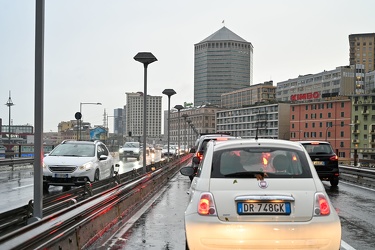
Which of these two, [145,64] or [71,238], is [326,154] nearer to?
[145,64]

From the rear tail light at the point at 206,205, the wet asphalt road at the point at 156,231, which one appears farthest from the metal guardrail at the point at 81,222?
the rear tail light at the point at 206,205

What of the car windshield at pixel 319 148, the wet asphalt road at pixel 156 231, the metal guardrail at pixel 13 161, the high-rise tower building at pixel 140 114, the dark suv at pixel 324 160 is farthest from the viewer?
the high-rise tower building at pixel 140 114

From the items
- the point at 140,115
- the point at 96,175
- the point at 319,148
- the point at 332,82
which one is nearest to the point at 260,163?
the point at 96,175

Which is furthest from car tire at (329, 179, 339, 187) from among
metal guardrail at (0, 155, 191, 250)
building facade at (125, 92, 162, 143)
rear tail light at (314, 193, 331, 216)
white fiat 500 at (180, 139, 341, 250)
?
building facade at (125, 92, 162, 143)

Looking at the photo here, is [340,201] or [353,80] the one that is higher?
[353,80]

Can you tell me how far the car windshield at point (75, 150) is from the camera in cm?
1511

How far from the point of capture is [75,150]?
15375 mm

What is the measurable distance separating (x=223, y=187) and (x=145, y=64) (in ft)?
48.3

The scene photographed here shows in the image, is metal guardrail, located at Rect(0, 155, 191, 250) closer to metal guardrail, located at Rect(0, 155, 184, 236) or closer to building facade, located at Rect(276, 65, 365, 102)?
metal guardrail, located at Rect(0, 155, 184, 236)

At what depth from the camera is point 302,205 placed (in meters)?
4.80

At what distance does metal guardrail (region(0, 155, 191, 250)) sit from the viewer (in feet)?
14.9

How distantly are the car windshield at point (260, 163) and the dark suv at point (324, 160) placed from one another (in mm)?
10926

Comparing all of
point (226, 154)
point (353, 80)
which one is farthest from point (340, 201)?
point (353, 80)

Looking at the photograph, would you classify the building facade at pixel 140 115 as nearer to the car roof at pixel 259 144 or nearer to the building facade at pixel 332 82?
the building facade at pixel 332 82
